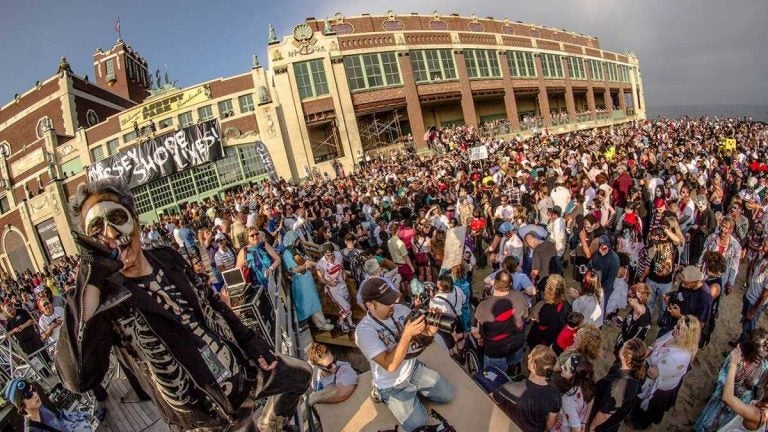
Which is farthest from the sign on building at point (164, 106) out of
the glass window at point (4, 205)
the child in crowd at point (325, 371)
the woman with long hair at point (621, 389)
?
the woman with long hair at point (621, 389)

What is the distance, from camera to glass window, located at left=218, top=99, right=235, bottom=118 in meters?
24.2

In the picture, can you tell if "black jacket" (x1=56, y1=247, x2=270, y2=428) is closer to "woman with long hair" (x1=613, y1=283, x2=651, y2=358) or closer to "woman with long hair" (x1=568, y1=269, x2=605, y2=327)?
"woman with long hair" (x1=568, y1=269, x2=605, y2=327)

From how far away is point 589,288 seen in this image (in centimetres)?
488

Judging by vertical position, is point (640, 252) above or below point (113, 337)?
below

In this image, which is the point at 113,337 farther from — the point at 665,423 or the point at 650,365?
the point at 665,423

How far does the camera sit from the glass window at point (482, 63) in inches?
1139

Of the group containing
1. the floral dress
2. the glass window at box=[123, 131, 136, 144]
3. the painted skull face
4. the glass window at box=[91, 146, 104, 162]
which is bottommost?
the floral dress

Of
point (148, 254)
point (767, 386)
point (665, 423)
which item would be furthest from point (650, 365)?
point (148, 254)

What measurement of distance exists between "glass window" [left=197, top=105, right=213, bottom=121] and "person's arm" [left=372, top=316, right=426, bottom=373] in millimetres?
25934

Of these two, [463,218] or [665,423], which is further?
[463,218]

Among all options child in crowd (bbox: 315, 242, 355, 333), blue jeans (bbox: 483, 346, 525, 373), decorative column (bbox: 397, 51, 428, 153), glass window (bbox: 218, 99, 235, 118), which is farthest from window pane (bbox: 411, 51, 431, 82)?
blue jeans (bbox: 483, 346, 525, 373)

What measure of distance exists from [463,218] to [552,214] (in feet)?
8.06

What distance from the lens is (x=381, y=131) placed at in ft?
86.3

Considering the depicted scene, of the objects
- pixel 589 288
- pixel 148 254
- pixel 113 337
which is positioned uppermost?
pixel 148 254
